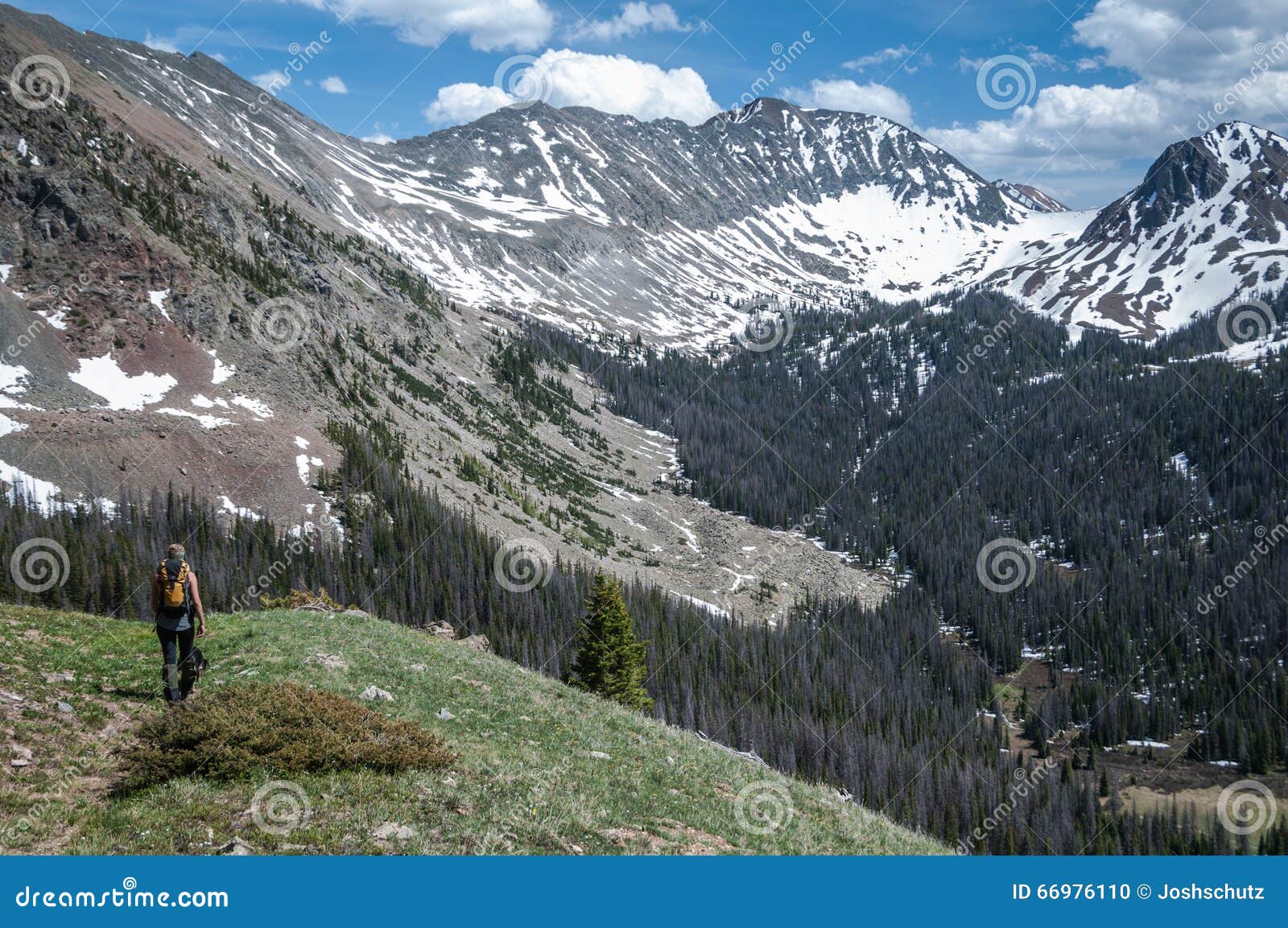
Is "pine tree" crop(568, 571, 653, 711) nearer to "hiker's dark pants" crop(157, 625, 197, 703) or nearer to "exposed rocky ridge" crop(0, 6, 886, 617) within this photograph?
"hiker's dark pants" crop(157, 625, 197, 703)

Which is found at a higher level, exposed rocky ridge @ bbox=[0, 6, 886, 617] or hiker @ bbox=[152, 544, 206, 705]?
exposed rocky ridge @ bbox=[0, 6, 886, 617]

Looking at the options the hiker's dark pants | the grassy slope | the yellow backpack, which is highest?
the yellow backpack

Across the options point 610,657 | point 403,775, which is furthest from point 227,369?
point 403,775

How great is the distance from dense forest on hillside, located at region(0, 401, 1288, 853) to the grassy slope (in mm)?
45755

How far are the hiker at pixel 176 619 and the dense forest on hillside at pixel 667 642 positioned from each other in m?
50.4

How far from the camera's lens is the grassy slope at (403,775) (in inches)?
486

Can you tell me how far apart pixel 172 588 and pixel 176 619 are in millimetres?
739

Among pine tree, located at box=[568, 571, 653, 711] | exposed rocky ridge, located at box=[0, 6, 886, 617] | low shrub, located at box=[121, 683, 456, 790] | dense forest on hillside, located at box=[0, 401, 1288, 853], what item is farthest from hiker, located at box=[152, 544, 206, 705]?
exposed rocky ridge, located at box=[0, 6, 886, 617]

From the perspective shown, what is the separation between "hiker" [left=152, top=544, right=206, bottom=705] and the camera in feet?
61.3

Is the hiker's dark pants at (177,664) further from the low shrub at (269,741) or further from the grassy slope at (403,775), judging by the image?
the low shrub at (269,741)

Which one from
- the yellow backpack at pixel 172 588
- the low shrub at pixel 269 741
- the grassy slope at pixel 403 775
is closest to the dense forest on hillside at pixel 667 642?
the grassy slope at pixel 403 775

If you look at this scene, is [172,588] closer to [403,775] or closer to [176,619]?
[176,619]

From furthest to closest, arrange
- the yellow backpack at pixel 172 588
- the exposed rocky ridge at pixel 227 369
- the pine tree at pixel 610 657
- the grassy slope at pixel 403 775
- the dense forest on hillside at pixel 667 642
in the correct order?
the exposed rocky ridge at pixel 227 369, the dense forest on hillside at pixel 667 642, the pine tree at pixel 610 657, the yellow backpack at pixel 172 588, the grassy slope at pixel 403 775

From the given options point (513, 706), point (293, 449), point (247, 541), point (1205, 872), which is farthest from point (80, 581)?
point (1205, 872)
